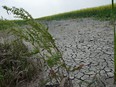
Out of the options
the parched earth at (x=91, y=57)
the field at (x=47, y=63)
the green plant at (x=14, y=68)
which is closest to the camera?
the field at (x=47, y=63)

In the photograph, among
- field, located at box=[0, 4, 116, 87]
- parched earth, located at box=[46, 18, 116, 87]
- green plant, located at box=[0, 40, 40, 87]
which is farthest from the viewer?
green plant, located at box=[0, 40, 40, 87]

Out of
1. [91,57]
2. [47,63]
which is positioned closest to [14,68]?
[47,63]

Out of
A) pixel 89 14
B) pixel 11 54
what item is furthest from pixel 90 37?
pixel 89 14

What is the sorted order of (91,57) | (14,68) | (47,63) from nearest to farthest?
(47,63)
(14,68)
(91,57)

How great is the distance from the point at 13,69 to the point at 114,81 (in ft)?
3.83

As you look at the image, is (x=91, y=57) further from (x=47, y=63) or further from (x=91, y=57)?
(x=47, y=63)

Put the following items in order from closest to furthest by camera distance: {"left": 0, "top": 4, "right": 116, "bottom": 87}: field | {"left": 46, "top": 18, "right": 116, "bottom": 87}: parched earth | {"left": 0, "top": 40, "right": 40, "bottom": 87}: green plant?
1. {"left": 0, "top": 4, "right": 116, "bottom": 87}: field
2. {"left": 46, "top": 18, "right": 116, "bottom": 87}: parched earth
3. {"left": 0, "top": 40, "right": 40, "bottom": 87}: green plant

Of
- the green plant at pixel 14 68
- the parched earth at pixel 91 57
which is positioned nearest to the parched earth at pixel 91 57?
the parched earth at pixel 91 57

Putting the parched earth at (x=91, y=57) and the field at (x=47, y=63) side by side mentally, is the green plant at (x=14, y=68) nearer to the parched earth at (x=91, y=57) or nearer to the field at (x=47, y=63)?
the field at (x=47, y=63)

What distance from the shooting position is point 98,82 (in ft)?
7.91

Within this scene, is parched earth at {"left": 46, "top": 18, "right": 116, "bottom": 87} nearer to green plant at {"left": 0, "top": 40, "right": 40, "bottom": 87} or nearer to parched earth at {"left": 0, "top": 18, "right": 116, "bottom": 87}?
parched earth at {"left": 0, "top": 18, "right": 116, "bottom": 87}

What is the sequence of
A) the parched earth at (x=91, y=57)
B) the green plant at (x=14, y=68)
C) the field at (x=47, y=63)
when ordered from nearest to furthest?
the field at (x=47, y=63), the parched earth at (x=91, y=57), the green plant at (x=14, y=68)

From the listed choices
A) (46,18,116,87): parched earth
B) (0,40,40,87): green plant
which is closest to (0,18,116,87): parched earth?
(46,18,116,87): parched earth

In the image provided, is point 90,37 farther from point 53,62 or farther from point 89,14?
point 89,14
